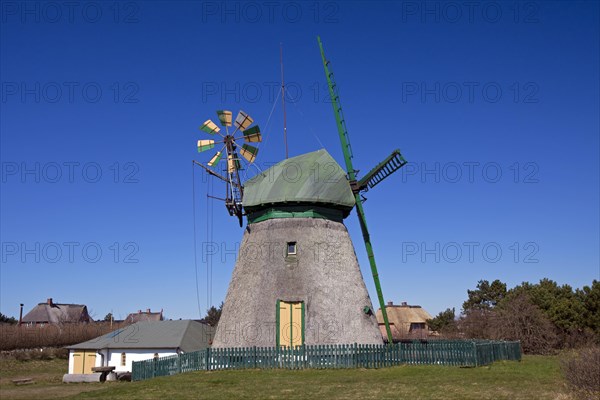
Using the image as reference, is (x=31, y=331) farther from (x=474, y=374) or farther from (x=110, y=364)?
(x=474, y=374)

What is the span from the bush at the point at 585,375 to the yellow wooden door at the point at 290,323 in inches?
383

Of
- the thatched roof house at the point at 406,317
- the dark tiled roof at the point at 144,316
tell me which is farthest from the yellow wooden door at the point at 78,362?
the dark tiled roof at the point at 144,316

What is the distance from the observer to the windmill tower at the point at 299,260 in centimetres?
2195

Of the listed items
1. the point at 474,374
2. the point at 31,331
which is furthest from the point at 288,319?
the point at 31,331

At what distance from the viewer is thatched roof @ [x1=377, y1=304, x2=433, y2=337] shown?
66750mm

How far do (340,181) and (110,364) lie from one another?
73.2 ft

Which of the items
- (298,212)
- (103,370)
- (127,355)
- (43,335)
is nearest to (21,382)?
(103,370)

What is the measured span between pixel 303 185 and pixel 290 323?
564 cm

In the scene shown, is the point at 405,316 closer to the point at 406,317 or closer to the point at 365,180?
the point at 406,317

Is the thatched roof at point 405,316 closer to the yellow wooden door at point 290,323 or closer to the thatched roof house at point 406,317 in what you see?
the thatched roof house at point 406,317

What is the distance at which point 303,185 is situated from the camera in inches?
917

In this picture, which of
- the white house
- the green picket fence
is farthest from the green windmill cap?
the white house

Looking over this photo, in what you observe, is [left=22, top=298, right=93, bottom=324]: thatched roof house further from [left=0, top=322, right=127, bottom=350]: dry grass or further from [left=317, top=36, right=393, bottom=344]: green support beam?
[left=317, top=36, right=393, bottom=344]: green support beam

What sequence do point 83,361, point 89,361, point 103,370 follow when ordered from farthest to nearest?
1. point 83,361
2. point 89,361
3. point 103,370
